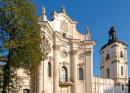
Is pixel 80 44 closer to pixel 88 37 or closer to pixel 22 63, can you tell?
pixel 88 37

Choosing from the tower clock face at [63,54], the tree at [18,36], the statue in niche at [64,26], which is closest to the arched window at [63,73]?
the tower clock face at [63,54]

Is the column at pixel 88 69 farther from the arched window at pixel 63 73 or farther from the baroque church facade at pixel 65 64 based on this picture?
the arched window at pixel 63 73

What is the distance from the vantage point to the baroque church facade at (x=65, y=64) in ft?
162

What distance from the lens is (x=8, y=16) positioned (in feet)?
106

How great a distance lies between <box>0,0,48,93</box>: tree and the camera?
1270 inches

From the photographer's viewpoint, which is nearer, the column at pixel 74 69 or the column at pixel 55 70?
the column at pixel 55 70

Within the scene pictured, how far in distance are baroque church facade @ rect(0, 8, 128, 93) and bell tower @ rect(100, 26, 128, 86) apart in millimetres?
3886

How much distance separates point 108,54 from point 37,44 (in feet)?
134

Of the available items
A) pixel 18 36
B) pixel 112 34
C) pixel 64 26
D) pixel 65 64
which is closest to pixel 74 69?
pixel 65 64

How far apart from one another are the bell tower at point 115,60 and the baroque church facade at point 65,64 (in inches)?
153

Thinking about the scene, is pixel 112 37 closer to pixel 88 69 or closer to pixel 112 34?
pixel 112 34

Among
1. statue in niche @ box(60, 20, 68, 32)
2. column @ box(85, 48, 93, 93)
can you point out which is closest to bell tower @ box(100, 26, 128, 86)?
column @ box(85, 48, 93, 93)

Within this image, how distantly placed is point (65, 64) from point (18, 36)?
24091 mm

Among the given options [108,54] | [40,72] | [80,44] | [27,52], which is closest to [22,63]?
[27,52]
